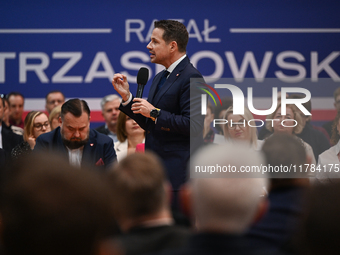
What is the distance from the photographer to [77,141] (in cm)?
329

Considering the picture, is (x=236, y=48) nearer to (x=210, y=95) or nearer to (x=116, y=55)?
(x=116, y=55)

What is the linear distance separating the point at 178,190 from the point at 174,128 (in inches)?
16.1

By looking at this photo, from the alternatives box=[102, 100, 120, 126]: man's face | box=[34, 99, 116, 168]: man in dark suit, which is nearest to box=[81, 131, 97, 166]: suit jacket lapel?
box=[34, 99, 116, 168]: man in dark suit

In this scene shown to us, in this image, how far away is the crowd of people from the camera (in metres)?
0.84

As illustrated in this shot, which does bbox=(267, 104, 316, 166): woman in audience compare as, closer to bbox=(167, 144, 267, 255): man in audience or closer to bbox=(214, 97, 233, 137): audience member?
bbox=(214, 97, 233, 137): audience member

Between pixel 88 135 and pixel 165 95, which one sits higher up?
pixel 165 95

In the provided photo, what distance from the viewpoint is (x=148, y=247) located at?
129 centimetres

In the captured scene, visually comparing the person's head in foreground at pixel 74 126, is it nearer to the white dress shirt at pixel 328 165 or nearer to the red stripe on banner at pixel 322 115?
the red stripe on banner at pixel 322 115

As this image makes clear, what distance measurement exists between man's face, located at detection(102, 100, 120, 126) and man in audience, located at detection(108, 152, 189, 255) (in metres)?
3.71

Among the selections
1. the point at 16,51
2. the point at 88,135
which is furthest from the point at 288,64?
the point at 16,51

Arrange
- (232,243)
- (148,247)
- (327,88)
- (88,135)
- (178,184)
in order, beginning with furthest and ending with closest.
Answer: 1. (88,135)
2. (327,88)
3. (178,184)
4. (148,247)
5. (232,243)

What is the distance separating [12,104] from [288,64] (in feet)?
11.9

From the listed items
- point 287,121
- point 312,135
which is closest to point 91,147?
point 287,121

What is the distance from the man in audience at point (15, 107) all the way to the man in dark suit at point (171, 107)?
2.98m
